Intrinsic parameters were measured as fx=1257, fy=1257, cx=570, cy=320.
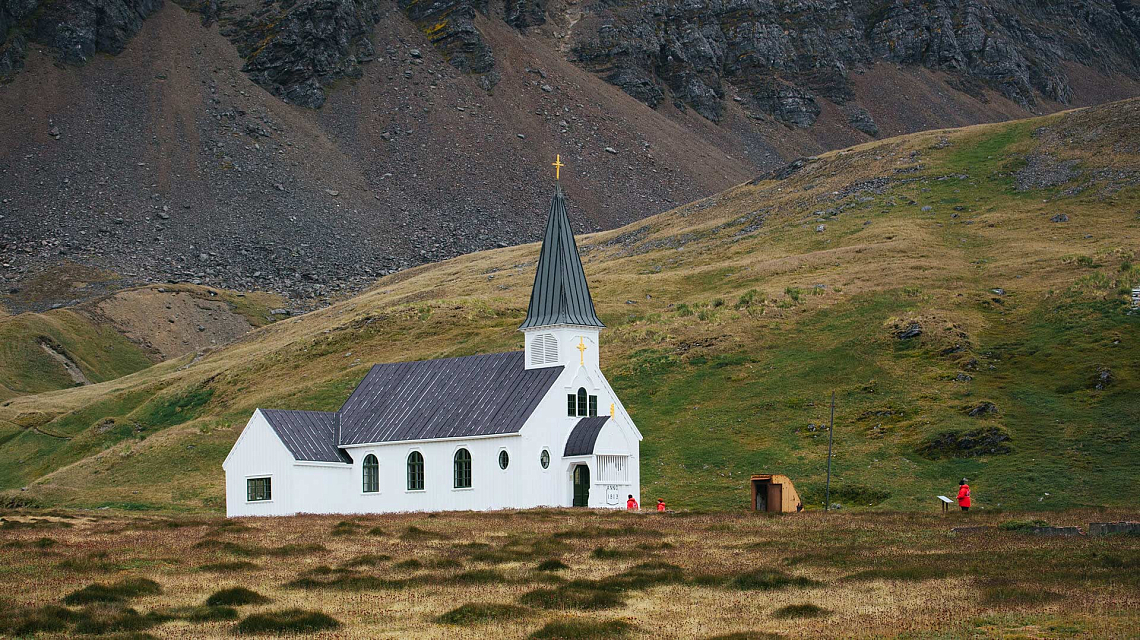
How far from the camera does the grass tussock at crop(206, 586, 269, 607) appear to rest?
86.1 ft

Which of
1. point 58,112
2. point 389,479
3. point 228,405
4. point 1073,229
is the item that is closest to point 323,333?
point 228,405

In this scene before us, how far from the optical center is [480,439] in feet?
183

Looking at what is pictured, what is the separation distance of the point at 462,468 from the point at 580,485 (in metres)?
5.39

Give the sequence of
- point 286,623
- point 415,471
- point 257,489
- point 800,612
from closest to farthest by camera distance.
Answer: point 286,623 < point 800,612 < point 415,471 < point 257,489

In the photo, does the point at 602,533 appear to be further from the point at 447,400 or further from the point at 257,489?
the point at 257,489

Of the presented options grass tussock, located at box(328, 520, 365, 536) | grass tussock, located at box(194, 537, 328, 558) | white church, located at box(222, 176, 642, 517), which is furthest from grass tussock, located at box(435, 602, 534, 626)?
white church, located at box(222, 176, 642, 517)

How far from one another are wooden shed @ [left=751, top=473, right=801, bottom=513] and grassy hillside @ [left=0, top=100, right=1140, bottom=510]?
10.6ft

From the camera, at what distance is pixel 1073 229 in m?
92.7

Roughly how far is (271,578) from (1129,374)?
46.8m

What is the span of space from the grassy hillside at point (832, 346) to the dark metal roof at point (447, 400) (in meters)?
8.18

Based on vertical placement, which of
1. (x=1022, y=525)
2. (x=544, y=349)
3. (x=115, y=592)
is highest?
(x=544, y=349)

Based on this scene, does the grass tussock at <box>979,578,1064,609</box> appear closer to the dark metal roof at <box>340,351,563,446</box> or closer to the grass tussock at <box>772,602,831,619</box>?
the grass tussock at <box>772,602,831,619</box>

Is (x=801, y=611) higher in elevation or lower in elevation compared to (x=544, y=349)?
lower

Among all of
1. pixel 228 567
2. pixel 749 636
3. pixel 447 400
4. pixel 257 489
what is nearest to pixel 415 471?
pixel 447 400
